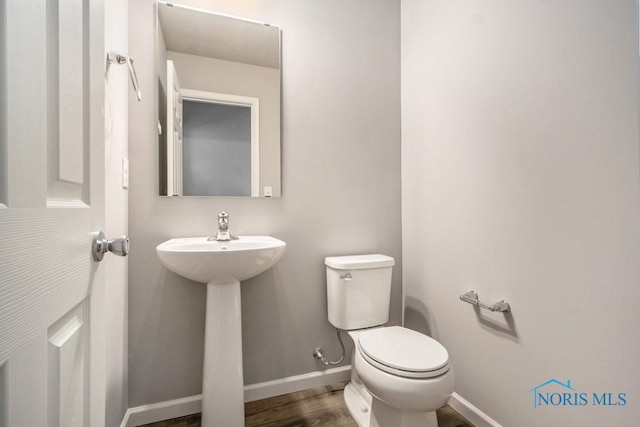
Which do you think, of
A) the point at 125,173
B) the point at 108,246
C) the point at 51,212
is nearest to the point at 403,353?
the point at 108,246

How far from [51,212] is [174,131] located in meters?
1.11

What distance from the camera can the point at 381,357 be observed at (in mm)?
1091

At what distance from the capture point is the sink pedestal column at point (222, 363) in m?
1.23

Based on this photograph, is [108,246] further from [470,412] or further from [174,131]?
[470,412]

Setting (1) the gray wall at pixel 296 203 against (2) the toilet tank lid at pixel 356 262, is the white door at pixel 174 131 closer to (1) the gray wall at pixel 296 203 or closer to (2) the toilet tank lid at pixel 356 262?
(1) the gray wall at pixel 296 203

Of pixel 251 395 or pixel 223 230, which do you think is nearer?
pixel 223 230

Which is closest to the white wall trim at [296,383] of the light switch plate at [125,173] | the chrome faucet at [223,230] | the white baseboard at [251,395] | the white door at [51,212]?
the white baseboard at [251,395]

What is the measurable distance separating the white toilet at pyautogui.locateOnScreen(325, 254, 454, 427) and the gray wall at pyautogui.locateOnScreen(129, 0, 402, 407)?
0.21 m

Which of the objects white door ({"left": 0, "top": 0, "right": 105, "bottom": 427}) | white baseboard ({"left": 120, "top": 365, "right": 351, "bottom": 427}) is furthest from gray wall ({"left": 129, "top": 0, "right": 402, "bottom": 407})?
white door ({"left": 0, "top": 0, "right": 105, "bottom": 427})

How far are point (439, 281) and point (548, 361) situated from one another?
0.56m

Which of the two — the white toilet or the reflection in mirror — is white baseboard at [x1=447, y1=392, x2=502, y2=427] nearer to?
the white toilet

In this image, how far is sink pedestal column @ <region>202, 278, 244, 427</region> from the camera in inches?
48.3

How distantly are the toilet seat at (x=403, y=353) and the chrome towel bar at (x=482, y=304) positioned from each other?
0.25m

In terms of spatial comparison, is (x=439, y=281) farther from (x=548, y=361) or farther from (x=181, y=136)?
(x=181, y=136)
